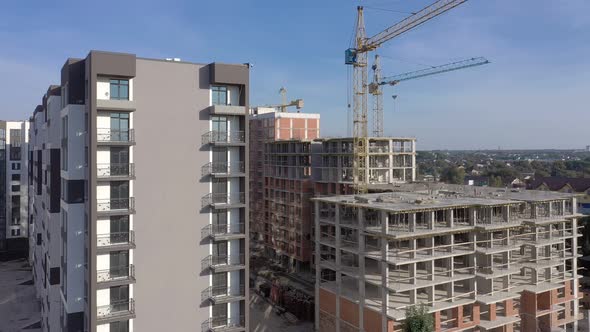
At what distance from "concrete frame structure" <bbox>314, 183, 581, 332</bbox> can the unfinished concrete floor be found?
22467 millimetres

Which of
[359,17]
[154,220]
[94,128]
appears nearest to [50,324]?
[154,220]

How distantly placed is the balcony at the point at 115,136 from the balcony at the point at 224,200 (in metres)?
4.01

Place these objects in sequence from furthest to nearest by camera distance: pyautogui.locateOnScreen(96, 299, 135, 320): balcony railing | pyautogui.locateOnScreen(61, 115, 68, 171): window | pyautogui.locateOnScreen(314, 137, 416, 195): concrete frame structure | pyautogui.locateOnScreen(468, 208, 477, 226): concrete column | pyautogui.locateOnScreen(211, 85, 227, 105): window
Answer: pyautogui.locateOnScreen(314, 137, 416, 195): concrete frame structure < pyautogui.locateOnScreen(468, 208, 477, 226): concrete column < pyautogui.locateOnScreen(211, 85, 227, 105): window < pyautogui.locateOnScreen(61, 115, 68, 171): window < pyautogui.locateOnScreen(96, 299, 135, 320): balcony railing

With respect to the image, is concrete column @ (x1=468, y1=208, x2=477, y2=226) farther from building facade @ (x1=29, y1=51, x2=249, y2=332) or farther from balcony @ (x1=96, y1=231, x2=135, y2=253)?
balcony @ (x1=96, y1=231, x2=135, y2=253)

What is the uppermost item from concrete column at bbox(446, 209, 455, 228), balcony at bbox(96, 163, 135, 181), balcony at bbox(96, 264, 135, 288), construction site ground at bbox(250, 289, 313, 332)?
balcony at bbox(96, 163, 135, 181)

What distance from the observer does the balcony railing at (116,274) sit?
60.8ft

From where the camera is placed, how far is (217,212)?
20.8m

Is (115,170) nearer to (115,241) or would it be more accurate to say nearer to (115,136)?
(115,136)

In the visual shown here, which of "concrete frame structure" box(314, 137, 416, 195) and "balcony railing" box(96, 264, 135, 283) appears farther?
"concrete frame structure" box(314, 137, 416, 195)

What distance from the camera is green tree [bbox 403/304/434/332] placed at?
23953mm

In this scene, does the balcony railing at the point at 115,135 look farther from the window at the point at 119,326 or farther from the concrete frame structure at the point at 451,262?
the concrete frame structure at the point at 451,262

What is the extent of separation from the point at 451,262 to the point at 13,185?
169ft

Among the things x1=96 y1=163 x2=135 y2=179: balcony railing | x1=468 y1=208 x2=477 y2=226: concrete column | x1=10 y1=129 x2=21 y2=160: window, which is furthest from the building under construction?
x1=96 y1=163 x2=135 y2=179: balcony railing

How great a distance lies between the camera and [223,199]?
2095cm
